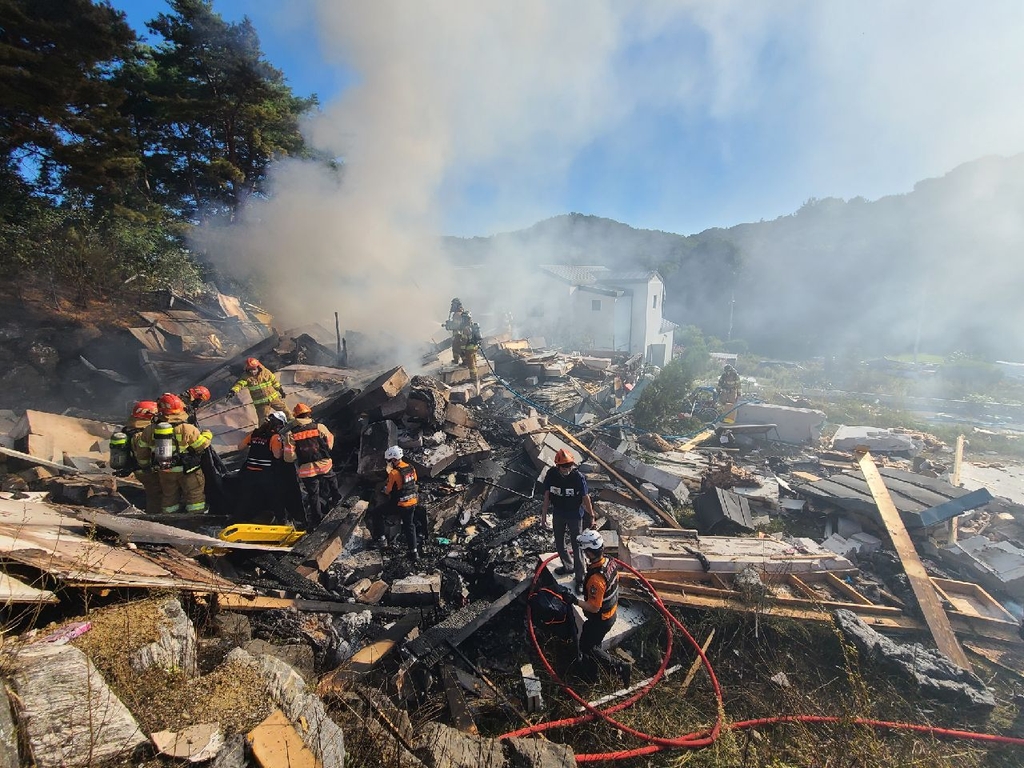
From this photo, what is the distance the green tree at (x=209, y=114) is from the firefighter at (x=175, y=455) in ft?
46.8

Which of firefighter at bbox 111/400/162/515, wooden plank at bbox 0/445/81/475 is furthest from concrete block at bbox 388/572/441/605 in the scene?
wooden plank at bbox 0/445/81/475

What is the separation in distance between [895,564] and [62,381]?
52.8 feet

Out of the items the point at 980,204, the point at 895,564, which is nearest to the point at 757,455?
the point at 895,564

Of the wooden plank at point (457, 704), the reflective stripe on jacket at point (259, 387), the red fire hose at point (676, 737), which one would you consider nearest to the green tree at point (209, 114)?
the reflective stripe on jacket at point (259, 387)

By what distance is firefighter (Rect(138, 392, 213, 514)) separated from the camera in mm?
5523

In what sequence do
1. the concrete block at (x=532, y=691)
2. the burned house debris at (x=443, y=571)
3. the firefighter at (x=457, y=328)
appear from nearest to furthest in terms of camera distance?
the burned house debris at (x=443, y=571), the concrete block at (x=532, y=691), the firefighter at (x=457, y=328)

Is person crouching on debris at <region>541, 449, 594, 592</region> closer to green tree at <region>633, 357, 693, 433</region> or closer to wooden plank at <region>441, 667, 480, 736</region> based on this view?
wooden plank at <region>441, 667, 480, 736</region>

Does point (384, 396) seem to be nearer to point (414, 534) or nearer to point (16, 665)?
point (414, 534)

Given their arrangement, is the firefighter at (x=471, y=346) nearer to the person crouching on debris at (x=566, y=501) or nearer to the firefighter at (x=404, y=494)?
the firefighter at (x=404, y=494)

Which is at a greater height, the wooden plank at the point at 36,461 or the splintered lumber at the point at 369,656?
the wooden plank at the point at 36,461

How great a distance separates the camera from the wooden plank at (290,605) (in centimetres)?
408

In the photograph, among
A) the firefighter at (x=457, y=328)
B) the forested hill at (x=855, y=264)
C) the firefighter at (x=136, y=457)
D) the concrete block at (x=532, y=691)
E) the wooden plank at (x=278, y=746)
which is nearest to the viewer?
the wooden plank at (x=278, y=746)

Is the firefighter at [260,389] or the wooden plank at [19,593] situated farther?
the firefighter at [260,389]

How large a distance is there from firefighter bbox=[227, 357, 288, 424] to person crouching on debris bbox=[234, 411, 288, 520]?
5.24ft
